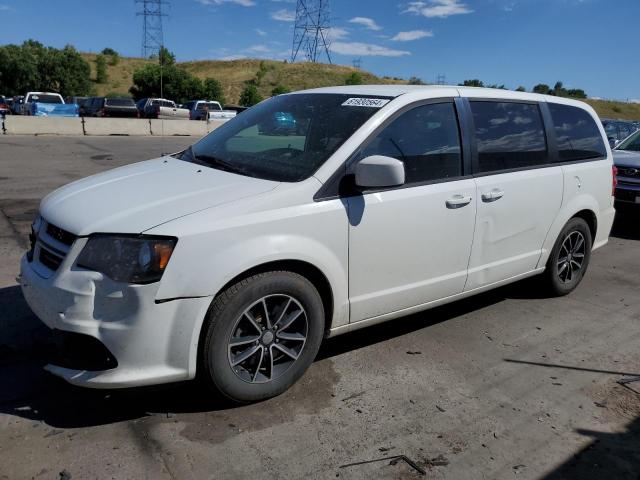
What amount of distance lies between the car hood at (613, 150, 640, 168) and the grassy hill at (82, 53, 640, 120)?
68.9m

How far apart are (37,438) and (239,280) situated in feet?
4.27

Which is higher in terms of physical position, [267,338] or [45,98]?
[45,98]

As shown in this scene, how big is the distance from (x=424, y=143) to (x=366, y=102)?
1.61ft

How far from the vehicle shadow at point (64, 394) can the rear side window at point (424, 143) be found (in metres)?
1.36

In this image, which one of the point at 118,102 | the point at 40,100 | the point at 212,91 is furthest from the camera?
the point at 212,91

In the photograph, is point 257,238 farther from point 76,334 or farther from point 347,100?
point 347,100

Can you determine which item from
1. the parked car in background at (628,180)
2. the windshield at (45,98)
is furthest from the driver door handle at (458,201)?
the windshield at (45,98)

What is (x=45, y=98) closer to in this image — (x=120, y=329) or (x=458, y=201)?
(x=458, y=201)

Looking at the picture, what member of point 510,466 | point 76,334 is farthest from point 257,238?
point 510,466

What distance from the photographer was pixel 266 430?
3010 mm

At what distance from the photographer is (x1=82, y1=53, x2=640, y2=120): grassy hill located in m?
79.4

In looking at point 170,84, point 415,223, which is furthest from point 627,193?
point 170,84

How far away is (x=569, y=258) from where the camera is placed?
17.3 feet

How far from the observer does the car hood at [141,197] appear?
9.48ft
